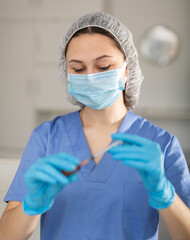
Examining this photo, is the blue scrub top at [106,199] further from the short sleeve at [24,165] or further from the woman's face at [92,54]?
the woman's face at [92,54]

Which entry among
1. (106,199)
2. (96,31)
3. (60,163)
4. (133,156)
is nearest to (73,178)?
(60,163)

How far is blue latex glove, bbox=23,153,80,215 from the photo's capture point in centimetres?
78

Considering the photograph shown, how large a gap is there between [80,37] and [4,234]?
0.71 m

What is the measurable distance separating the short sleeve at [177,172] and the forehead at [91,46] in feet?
1.30

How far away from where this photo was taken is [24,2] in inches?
151

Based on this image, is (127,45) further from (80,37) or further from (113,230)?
(113,230)

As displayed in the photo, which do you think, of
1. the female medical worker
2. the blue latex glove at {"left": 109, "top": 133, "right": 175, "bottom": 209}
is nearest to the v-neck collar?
the female medical worker

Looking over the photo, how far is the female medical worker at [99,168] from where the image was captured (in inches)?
40.1

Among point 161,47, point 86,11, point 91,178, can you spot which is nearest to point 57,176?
point 91,178

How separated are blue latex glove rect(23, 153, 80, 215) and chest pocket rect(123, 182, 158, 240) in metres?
0.31

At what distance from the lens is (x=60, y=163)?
2.56 ft

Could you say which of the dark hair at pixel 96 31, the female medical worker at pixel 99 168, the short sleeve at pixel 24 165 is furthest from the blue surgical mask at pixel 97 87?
the short sleeve at pixel 24 165

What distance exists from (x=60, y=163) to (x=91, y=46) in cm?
47

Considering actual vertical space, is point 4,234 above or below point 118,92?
below
